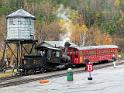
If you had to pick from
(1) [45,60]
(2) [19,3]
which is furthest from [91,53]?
(2) [19,3]

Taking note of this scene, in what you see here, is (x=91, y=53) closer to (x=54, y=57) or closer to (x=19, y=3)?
(x=54, y=57)

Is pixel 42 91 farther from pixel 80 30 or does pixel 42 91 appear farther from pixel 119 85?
pixel 80 30

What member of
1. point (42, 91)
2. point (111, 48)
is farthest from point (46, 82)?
point (111, 48)

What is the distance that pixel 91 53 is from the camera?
47.2m

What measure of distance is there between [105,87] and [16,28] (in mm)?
15917

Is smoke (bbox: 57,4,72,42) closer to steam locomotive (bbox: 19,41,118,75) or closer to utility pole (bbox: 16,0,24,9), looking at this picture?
utility pole (bbox: 16,0,24,9)

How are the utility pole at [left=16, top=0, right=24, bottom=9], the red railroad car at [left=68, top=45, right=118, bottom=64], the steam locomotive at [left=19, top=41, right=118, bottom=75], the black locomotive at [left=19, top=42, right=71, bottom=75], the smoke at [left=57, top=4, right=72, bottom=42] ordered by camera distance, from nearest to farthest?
the black locomotive at [left=19, top=42, right=71, bottom=75]
the steam locomotive at [left=19, top=41, right=118, bottom=75]
the red railroad car at [left=68, top=45, right=118, bottom=64]
the smoke at [left=57, top=4, right=72, bottom=42]
the utility pole at [left=16, top=0, right=24, bottom=9]

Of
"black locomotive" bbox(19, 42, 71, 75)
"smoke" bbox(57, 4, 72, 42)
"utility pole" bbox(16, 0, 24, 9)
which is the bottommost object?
"black locomotive" bbox(19, 42, 71, 75)

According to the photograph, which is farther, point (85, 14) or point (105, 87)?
point (85, 14)

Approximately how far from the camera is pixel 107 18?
10556 cm

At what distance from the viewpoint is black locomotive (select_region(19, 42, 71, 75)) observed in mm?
35875

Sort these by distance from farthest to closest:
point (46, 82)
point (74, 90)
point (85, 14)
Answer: point (85, 14) → point (46, 82) → point (74, 90)

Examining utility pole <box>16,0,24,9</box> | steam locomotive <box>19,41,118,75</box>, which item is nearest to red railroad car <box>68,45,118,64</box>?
steam locomotive <box>19,41,118,75</box>

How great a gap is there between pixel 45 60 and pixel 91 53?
1109cm
